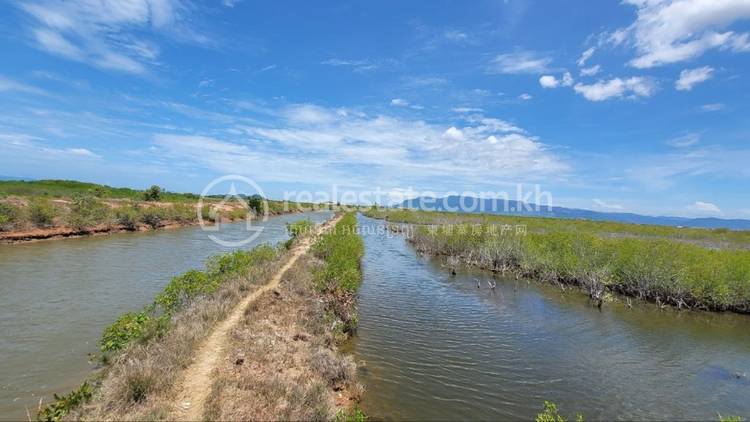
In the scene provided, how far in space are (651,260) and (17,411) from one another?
86.8 ft

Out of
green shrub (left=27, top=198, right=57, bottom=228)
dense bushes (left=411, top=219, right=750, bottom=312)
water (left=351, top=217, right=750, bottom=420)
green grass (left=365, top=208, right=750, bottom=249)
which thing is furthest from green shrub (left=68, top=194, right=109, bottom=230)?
green grass (left=365, top=208, right=750, bottom=249)

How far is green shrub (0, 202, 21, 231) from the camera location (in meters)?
31.1

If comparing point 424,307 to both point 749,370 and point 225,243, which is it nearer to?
point 749,370

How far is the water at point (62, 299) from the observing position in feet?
31.4

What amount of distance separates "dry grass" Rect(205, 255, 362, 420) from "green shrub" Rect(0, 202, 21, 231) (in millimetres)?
31472

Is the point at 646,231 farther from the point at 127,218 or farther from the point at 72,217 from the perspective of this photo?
the point at 72,217

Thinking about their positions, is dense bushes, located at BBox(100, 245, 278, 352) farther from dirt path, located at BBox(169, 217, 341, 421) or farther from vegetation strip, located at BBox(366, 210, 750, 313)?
vegetation strip, located at BBox(366, 210, 750, 313)

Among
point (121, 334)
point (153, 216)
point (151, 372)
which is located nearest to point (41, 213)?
point (153, 216)

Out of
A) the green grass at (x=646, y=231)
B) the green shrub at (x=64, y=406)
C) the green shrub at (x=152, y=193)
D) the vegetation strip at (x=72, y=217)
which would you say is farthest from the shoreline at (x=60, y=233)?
the green grass at (x=646, y=231)

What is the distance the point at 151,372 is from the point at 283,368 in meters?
2.99

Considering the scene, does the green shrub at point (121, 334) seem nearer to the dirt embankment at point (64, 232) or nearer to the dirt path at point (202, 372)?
the dirt path at point (202, 372)

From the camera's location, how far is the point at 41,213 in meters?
34.7

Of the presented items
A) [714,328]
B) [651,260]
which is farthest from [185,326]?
[651,260]

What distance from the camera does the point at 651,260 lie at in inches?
817
